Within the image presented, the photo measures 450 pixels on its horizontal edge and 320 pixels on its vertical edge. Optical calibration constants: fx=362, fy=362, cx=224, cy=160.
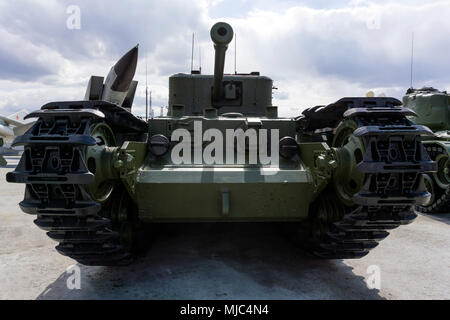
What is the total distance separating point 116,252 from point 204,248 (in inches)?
66.6

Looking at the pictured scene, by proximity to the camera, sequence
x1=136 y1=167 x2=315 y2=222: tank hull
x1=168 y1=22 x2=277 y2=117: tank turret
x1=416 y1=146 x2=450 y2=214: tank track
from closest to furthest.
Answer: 1. x1=136 y1=167 x2=315 y2=222: tank hull
2. x1=168 y1=22 x2=277 y2=117: tank turret
3. x1=416 y1=146 x2=450 y2=214: tank track

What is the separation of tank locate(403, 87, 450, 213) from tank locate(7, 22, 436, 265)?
14.2 feet

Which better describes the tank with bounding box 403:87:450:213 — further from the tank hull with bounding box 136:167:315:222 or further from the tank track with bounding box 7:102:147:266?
the tank track with bounding box 7:102:147:266

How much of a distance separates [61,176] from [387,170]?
9.51ft

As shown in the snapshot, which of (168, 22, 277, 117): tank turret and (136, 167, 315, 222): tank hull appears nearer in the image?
(136, 167, 315, 222): tank hull

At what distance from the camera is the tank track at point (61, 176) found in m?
3.25

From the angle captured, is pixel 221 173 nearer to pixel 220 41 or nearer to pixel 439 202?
pixel 220 41

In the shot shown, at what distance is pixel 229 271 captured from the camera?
443 cm

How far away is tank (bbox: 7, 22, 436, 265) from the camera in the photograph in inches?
132

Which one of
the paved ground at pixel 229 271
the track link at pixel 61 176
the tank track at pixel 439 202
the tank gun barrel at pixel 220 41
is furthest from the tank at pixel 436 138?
the track link at pixel 61 176

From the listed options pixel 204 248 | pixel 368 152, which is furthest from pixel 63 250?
pixel 368 152

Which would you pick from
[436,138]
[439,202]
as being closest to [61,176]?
[439,202]

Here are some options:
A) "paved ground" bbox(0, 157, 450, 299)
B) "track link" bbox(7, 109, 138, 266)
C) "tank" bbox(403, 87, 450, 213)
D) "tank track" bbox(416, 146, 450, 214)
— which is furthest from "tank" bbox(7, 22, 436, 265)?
"tank track" bbox(416, 146, 450, 214)
